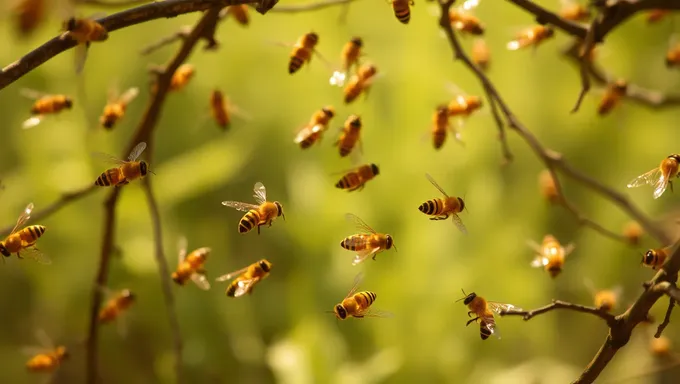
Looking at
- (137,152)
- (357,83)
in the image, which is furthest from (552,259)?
(137,152)

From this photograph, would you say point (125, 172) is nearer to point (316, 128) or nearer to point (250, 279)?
point (250, 279)

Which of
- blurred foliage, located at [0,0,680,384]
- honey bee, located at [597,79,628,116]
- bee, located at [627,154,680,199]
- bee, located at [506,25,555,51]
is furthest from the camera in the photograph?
blurred foliage, located at [0,0,680,384]

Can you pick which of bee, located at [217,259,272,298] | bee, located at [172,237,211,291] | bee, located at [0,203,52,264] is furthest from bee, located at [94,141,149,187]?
bee, located at [172,237,211,291]

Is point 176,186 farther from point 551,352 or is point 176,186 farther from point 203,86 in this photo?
point 551,352

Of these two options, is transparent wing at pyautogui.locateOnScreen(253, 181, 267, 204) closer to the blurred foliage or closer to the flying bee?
the flying bee

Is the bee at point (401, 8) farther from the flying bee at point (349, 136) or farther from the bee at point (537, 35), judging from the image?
the bee at point (537, 35)

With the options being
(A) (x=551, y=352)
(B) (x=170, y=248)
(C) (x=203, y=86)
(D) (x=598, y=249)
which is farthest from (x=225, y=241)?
(D) (x=598, y=249)
